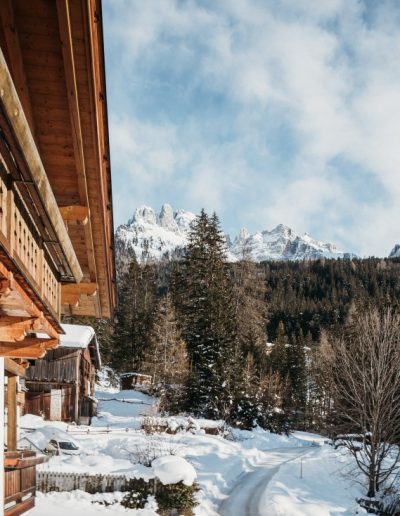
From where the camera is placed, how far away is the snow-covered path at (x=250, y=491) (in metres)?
16.8

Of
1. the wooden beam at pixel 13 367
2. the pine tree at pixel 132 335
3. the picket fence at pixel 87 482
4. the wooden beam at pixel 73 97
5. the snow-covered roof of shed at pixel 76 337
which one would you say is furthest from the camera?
the pine tree at pixel 132 335

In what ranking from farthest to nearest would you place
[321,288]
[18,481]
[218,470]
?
[321,288]
[218,470]
[18,481]

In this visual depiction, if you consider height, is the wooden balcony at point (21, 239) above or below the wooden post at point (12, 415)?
above

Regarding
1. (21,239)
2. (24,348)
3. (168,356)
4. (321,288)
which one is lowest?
(168,356)

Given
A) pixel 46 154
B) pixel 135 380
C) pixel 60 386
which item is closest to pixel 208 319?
pixel 135 380

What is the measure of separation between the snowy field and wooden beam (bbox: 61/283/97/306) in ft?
29.4

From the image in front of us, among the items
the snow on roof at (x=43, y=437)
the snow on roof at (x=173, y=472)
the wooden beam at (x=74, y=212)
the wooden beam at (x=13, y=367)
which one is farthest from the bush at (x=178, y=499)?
the wooden beam at (x=74, y=212)

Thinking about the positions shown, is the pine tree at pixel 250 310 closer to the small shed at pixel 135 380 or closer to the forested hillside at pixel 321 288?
the small shed at pixel 135 380

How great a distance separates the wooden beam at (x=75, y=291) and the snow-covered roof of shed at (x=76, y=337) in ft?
79.7

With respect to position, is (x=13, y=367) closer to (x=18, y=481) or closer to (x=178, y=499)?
(x=18, y=481)

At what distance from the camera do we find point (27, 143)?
3.50m

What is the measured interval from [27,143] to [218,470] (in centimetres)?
2161

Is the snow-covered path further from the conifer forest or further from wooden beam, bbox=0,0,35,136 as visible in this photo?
wooden beam, bbox=0,0,35,136

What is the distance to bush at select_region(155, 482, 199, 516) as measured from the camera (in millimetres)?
16062
